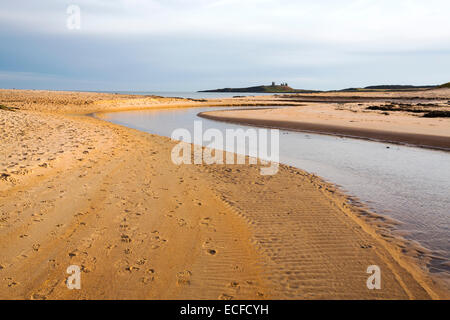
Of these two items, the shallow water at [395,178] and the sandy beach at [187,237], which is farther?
the shallow water at [395,178]

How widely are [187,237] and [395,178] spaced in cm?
736

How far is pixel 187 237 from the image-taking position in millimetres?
5000

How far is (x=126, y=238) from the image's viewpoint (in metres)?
4.85

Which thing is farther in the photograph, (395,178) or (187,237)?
(395,178)

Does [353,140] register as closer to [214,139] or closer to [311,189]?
[214,139]

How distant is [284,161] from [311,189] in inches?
147

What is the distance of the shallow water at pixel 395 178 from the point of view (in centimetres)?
564

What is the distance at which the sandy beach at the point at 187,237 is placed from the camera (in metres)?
3.75

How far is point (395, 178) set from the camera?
358 inches

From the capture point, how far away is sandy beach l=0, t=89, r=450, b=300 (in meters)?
3.75

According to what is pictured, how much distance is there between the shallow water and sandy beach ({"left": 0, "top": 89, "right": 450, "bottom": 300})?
55 cm

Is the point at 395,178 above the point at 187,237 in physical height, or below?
above

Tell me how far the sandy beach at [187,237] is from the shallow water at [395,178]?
1.79 ft
